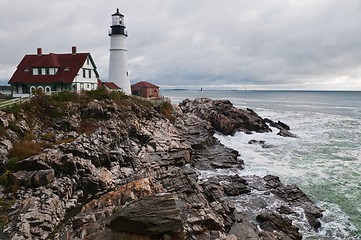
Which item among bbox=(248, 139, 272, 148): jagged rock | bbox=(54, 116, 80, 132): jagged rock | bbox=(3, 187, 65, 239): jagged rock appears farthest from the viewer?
bbox=(248, 139, 272, 148): jagged rock

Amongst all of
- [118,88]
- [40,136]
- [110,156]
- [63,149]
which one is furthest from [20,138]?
[118,88]

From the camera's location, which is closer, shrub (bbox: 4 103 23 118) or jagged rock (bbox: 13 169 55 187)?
jagged rock (bbox: 13 169 55 187)

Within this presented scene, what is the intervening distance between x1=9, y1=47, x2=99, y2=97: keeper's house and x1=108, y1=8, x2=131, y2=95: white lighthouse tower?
437 cm

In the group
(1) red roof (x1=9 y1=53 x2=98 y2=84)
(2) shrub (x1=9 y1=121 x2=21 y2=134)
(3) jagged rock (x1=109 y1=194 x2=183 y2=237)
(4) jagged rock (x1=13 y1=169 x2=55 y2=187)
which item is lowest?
(4) jagged rock (x1=13 y1=169 x2=55 y2=187)

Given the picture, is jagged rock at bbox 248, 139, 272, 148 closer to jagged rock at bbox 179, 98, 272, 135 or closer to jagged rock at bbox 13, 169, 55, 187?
jagged rock at bbox 179, 98, 272, 135

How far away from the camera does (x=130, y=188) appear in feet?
42.9

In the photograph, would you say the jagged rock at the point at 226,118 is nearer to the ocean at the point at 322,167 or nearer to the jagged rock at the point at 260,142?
the ocean at the point at 322,167

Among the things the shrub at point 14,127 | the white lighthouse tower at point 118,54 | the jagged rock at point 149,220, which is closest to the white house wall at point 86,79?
the white lighthouse tower at point 118,54

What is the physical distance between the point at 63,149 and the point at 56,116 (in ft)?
15.3

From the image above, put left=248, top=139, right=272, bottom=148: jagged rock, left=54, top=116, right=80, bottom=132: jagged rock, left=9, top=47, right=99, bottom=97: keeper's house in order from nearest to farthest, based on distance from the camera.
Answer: left=54, top=116, right=80, bottom=132: jagged rock < left=248, top=139, right=272, bottom=148: jagged rock < left=9, top=47, right=99, bottom=97: keeper's house

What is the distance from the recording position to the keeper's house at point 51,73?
2923 cm

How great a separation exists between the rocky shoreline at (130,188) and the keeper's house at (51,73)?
8824 mm

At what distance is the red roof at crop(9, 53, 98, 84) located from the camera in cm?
2940

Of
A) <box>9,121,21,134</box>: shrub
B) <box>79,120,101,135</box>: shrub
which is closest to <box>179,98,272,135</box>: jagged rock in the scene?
<box>79,120,101,135</box>: shrub
